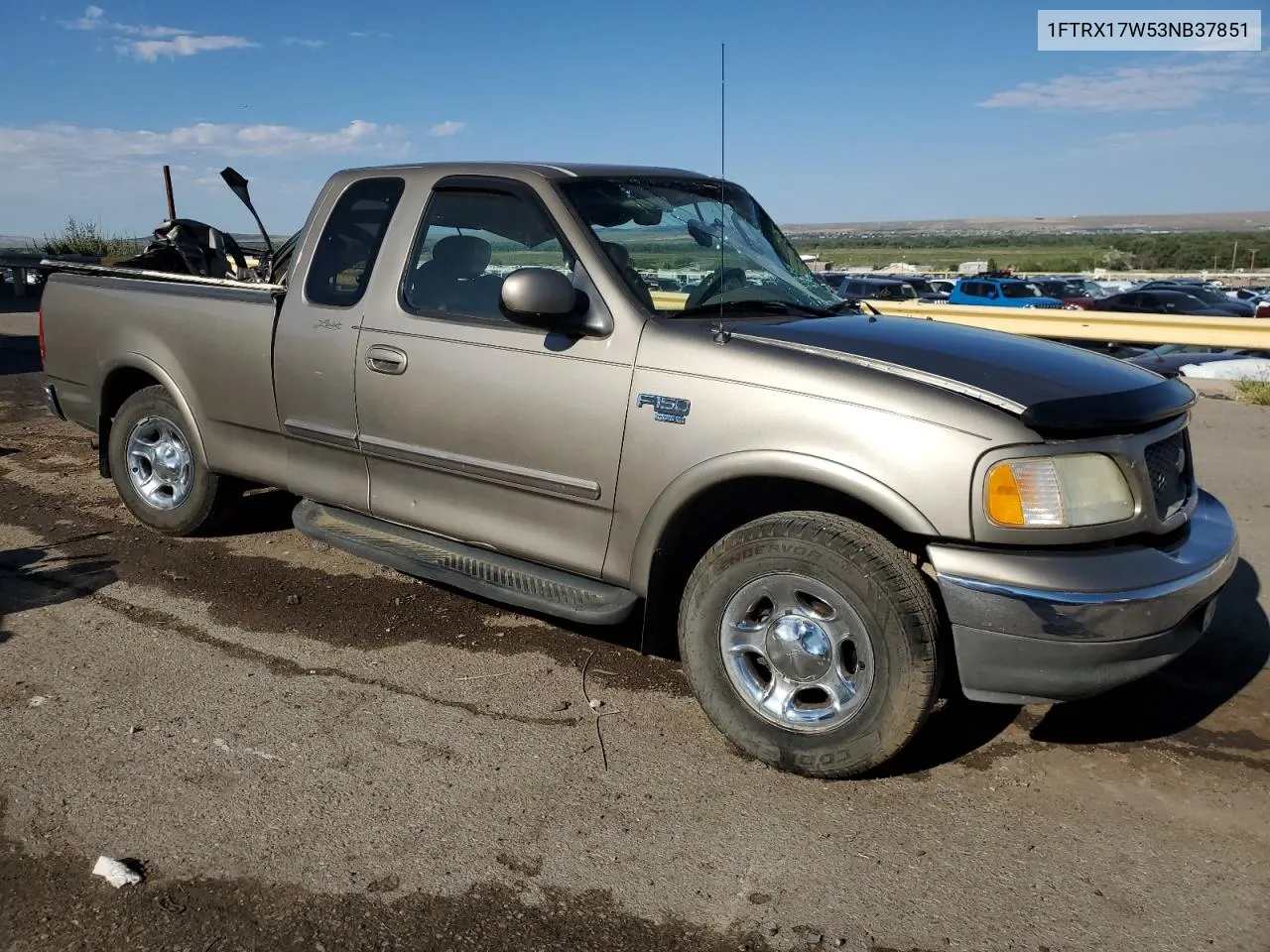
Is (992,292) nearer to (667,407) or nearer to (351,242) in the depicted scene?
(351,242)

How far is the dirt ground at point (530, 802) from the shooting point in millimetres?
2785

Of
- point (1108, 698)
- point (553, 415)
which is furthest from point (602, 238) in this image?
point (1108, 698)

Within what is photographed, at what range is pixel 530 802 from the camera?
131 inches

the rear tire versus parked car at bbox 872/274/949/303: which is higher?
parked car at bbox 872/274/949/303

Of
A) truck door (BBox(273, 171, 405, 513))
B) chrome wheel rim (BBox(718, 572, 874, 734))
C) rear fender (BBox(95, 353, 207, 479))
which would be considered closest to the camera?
chrome wheel rim (BBox(718, 572, 874, 734))

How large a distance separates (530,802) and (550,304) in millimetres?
1654

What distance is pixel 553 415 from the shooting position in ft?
13.1

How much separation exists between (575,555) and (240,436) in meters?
2.06

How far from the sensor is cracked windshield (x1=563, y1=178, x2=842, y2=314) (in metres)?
4.15

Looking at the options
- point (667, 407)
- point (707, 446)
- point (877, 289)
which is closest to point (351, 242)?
point (667, 407)

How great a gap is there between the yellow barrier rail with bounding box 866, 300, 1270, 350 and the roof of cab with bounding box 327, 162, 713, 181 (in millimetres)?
7730

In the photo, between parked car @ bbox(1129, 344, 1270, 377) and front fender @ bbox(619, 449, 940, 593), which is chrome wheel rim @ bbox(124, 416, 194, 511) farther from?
parked car @ bbox(1129, 344, 1270, 377)

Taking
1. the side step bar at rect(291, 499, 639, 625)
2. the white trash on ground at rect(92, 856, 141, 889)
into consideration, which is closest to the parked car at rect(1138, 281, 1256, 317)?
the side step bar at rect(291, 499, 639, 625)

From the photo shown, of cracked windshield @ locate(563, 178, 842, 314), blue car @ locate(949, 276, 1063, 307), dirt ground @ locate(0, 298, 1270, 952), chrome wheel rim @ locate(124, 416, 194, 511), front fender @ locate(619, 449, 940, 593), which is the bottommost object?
dirt ground @ locate(0, 298, 1270, 952)
